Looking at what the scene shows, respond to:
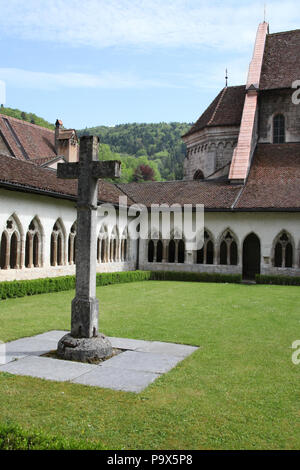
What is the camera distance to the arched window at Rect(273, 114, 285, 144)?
29.1 m

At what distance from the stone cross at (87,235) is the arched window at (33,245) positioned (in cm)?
965

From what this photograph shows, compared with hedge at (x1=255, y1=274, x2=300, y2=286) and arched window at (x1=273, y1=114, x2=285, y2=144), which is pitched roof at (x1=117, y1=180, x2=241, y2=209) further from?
arched window at (x1=273, y1=114, x2=285, y2=144)

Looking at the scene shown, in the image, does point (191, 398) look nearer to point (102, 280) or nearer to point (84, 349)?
point (84, 349)

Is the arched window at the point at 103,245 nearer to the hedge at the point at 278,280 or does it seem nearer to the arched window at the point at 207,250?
the arched window at the point at 207,250

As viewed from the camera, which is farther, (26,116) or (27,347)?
(26,116)

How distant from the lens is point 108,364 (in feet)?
21.9

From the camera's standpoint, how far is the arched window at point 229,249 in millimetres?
23594

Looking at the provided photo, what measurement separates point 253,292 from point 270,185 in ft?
26.8

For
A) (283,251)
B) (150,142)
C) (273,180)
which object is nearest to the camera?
(283,251)

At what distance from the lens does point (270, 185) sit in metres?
23.6

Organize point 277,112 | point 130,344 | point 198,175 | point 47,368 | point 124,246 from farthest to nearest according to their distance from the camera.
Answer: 1. point 198,175
2. point 277,112
3. point 124,246
4. point 130,344
5. point 47,368

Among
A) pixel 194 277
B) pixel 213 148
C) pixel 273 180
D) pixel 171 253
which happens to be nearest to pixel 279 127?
pixel 213 148


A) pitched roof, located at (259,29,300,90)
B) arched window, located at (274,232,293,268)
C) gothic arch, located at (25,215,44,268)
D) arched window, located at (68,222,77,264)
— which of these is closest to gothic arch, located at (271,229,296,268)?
arched window, located at (274,232,293,268)

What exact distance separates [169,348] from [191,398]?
8.01 feet
